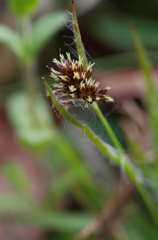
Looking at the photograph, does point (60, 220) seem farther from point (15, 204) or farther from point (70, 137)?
point (70, 137)

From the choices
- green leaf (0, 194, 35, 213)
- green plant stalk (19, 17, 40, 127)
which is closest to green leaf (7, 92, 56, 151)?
green plant stalk (19, 17, 40, 127)

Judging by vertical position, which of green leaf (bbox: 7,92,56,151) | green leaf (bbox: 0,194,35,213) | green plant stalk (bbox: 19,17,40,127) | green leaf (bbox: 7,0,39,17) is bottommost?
green leaf (bbox: 0,194,35,213)

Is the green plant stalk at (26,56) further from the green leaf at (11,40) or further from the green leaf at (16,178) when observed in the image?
the green leaf at (16,178)

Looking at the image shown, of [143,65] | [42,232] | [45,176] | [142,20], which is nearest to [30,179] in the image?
[45,176]

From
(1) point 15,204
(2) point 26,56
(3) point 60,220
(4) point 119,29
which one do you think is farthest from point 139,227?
(4) point 119,29

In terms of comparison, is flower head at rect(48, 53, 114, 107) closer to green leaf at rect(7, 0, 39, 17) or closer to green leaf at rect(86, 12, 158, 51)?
green leaf at rect(7, 0, 39, 17)

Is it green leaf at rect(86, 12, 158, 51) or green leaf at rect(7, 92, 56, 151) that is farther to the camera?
green leaf at rect(86, 12, 158, 51)

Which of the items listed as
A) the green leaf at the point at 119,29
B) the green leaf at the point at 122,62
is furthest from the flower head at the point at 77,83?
the green leaf at the point at 119,29
